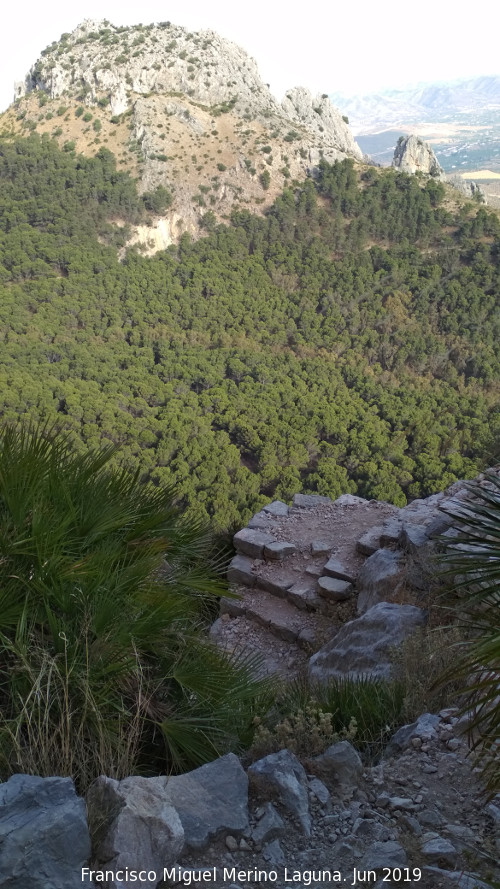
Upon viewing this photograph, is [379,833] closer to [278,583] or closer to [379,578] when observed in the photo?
[379,578]

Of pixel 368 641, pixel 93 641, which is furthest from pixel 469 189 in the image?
pixel 93 641

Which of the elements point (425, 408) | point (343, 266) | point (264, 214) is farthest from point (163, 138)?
point (425, 408)

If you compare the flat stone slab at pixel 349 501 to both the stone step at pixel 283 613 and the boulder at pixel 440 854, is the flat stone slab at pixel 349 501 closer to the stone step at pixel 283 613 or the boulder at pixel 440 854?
the stone step at pixel 283 613

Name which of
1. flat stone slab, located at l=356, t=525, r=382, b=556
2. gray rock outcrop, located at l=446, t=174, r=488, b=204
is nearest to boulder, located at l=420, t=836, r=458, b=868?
flat stone slab, located at l=356, t=525, r=382, b=556

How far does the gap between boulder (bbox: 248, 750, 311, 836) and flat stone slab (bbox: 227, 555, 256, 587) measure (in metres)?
4.80

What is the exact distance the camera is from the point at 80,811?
1509 mm

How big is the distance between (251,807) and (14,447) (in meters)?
1.46

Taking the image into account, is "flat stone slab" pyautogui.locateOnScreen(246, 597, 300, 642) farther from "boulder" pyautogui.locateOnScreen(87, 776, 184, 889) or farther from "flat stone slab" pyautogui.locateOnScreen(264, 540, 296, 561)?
"boulder" pyautogui.locateOnScreen(87, 776, 184, 889)

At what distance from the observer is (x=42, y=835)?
1439 mm

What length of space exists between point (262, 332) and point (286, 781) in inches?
1254

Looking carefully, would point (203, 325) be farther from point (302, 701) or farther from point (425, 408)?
point (302, 701)

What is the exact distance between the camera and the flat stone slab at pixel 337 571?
6.28m

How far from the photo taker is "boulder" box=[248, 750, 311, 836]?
185 cm

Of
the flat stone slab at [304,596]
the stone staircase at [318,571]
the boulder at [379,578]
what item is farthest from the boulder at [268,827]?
the flat stone slab at [304,596]
